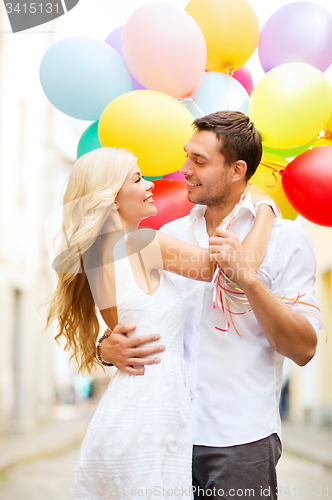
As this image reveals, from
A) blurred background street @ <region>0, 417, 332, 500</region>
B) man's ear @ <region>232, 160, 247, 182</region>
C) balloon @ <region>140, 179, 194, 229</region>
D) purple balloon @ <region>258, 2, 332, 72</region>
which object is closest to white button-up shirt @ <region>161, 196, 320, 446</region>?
man's ear @ <region>232, 160, 247, 182</region>

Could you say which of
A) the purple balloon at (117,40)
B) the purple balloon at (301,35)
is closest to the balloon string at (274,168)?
the purple balloon at (301,35)

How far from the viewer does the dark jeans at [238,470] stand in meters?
1.57

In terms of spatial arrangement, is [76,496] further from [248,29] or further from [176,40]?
[248,29]

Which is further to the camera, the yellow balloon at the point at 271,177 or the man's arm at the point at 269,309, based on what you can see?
the yellow balloon at the point at 271,177

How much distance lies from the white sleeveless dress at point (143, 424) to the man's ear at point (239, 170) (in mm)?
476

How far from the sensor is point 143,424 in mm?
1557

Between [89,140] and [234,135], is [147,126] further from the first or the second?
[89,140]

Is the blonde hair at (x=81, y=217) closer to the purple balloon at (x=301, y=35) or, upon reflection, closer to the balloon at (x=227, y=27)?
the balloon at (x=227, y=27)

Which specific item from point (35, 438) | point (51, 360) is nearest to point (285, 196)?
point (35, 438)

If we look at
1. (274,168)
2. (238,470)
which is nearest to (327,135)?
(274,168)

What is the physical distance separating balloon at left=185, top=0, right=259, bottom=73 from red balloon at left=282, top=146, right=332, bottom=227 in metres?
0.62

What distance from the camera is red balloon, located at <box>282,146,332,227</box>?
82.7 inches

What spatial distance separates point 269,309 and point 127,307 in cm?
48

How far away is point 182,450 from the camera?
5.08 ft
